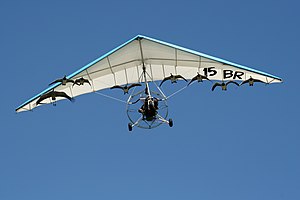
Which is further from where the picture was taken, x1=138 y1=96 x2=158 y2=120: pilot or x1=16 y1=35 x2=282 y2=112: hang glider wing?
x1=16 y1=35 x2=282 y2=112: hang glider wing

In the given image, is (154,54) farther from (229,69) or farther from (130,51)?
(229,69)

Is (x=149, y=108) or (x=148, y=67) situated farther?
(x=148, y=67)

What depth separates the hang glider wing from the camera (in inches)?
1176

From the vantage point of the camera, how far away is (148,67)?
105 ft

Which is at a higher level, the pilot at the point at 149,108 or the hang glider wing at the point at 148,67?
the hang glider wing at the point at 148,67

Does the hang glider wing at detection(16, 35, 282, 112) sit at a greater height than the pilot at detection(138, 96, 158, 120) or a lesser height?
greater

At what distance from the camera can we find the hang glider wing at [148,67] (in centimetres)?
2988

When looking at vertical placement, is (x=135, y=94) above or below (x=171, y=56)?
below

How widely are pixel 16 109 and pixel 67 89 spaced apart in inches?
106

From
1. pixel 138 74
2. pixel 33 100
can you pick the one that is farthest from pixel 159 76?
pixel 33 100

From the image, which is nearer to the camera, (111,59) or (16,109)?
(111,59)

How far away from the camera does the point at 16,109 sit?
3269 centimetres

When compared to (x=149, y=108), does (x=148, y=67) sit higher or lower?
higher

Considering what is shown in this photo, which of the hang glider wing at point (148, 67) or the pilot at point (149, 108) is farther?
the hang glider wing at point (148, 67)
